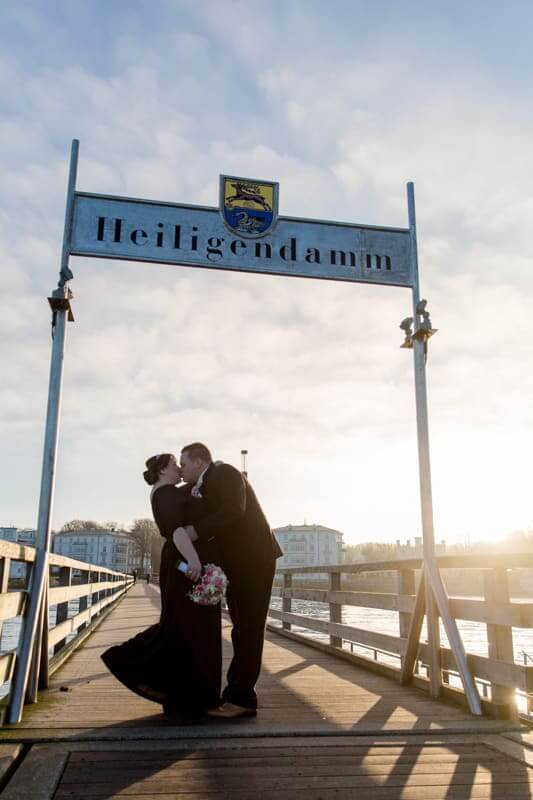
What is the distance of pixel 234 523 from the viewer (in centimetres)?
380

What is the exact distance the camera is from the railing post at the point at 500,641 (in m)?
3.75

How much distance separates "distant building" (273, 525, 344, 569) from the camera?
12688 cm

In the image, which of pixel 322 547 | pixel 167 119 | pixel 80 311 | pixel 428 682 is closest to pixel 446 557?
pixel 428 682

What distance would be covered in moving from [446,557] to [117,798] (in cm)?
275

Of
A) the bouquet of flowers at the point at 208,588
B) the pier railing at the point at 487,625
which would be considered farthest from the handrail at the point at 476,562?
the bouquet of flowers at the point at 208,588

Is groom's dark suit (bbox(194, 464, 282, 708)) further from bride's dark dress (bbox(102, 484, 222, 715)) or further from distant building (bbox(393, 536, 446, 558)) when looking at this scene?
distant building (bbox(393, 536, 446, 558))

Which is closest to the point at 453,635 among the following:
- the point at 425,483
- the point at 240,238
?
the point at 425,483

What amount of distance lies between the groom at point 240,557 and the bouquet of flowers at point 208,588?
5.7 inches

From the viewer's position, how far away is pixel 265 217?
17.3 ft

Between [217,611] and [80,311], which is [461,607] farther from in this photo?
[80,311]

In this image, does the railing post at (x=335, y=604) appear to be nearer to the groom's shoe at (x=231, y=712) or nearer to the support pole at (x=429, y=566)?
the support pole at (x=429, y=566)

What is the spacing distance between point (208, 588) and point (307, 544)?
127 m

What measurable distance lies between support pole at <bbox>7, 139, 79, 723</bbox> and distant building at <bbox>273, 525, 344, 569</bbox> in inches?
4872

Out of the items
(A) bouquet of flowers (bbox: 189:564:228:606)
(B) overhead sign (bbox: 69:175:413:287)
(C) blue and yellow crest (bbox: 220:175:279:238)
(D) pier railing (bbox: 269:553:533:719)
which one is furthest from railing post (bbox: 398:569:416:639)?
(C) blue and yellow crest (bbox: 220:175:279:238)
